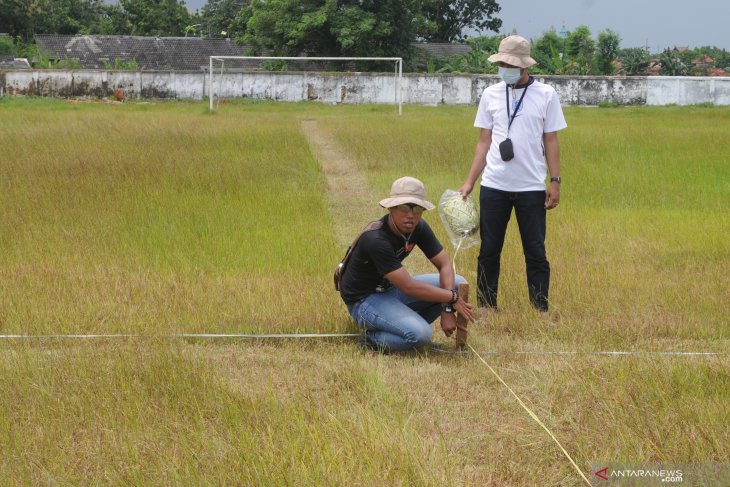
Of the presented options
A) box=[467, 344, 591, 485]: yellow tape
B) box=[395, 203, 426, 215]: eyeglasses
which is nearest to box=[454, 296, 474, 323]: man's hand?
box=[467, 344, 591, 485]: yellow tape

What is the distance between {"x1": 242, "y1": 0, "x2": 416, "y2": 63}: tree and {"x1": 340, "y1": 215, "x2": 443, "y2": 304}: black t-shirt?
113 ft

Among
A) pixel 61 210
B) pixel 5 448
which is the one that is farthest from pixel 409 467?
pixel 61 210

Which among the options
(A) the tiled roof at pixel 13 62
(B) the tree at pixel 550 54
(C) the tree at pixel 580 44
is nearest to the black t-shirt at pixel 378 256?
(B) the tree at pixel 550 54

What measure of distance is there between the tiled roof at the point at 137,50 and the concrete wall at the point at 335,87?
1672 centimetres

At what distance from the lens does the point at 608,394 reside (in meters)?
4.58

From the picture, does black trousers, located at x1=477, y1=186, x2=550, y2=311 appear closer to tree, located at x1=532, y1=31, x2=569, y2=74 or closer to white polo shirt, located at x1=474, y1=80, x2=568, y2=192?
white polo shirt, located at x1=474, y1=80, x2=568, y2=192

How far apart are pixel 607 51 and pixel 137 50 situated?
925 inches

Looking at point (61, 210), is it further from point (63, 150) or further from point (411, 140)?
Answer: point (411, 140)

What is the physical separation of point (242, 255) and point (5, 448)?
427cm

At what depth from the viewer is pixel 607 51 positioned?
40.5m

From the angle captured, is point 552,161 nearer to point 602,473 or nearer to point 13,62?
point 602,473

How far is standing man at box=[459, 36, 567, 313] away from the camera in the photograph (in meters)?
6.22

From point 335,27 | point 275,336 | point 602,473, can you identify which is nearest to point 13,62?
point 335,27

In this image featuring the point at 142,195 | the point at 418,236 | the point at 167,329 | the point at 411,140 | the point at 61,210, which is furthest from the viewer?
the point at 411,140
